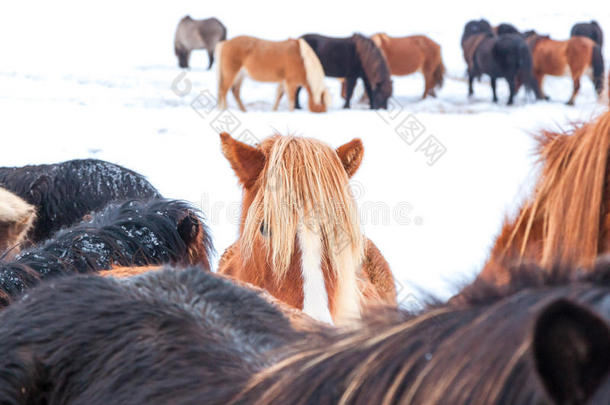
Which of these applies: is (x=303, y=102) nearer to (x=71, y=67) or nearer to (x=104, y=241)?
(x=71, y=67)

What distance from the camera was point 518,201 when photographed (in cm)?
129

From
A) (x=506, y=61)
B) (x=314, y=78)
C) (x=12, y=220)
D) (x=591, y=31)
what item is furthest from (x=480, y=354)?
(x=591, y=31)

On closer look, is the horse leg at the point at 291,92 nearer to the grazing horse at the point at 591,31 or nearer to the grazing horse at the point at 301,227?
the grazing horse at the point at 301,227

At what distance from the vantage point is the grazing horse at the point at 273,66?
12.9 m

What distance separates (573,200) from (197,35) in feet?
60.8

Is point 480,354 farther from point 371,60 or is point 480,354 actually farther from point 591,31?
point 591,31

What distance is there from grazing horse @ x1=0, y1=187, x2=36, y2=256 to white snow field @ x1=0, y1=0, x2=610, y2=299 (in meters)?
1.30

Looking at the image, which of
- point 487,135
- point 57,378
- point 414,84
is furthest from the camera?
point 414,84

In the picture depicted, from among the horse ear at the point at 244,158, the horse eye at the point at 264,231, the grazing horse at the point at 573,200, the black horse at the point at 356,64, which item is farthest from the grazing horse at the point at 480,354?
the black horse at the point at 356,64

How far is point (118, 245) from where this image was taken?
226cm

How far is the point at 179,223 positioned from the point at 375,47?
Result: 12802 mm

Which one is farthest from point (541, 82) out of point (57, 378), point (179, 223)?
point (57, 378)

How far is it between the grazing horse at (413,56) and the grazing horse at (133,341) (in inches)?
624

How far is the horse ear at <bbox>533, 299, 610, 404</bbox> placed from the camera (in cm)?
45
